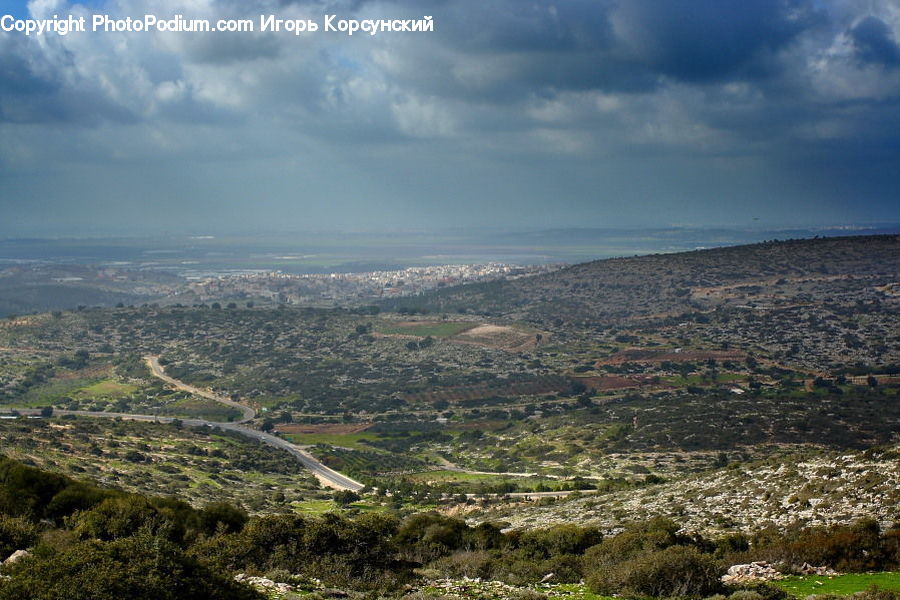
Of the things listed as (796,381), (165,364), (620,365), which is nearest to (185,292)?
(165,364)

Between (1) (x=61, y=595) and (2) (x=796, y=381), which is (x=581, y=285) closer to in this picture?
(2) (x=796, y=381)

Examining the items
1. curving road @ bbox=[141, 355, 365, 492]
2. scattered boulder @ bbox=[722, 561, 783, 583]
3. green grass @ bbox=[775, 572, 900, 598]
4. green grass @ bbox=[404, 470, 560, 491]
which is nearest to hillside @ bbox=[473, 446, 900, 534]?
green grass @ bbox=[775, 572, 900, 598]

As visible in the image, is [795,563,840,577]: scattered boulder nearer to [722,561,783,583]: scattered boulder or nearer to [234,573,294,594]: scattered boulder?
[722,561,783,583]: scattered boulder

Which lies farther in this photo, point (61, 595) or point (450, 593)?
point (450, 593)

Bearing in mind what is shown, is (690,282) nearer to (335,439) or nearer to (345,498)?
(335,439)

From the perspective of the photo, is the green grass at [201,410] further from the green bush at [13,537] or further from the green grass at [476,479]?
the green bush at [13,537]

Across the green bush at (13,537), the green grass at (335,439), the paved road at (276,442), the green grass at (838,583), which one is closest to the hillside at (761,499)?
the green grass at (838,583)
